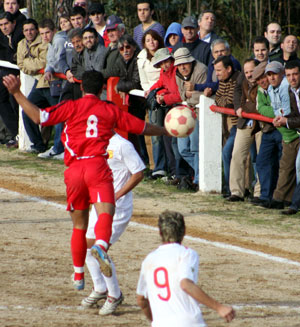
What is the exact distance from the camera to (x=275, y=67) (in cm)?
1153

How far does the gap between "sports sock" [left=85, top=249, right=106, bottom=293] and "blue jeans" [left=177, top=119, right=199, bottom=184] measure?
532 cm

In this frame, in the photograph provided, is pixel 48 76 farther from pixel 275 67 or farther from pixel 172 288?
pixel 172 288

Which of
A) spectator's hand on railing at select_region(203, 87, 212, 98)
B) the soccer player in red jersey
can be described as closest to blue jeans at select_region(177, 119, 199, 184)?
spectator's hand on railing at select_region(203, 87, 212, 98)

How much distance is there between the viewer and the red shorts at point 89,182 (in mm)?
7797

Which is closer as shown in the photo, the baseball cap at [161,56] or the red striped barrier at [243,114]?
the red striped barrier at [243,114]

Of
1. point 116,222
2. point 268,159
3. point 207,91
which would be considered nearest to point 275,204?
point 268,159

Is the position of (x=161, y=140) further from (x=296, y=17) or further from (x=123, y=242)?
(x=296, y=17)

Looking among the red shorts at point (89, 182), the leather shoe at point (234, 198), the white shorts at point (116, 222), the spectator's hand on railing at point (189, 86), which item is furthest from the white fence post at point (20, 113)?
the red shorts at point (89, 182)

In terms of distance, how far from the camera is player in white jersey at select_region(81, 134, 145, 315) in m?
7.80

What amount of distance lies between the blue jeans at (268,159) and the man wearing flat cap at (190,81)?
1283mm

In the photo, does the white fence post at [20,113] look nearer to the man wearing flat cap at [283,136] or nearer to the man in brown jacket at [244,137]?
the man in brown jacket at [244,137]

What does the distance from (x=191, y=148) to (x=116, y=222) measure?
198 inches

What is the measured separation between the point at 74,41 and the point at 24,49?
169cm

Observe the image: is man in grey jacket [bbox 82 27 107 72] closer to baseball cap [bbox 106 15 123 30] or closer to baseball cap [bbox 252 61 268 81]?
baseball cap [bbox 106 15 123 30]
